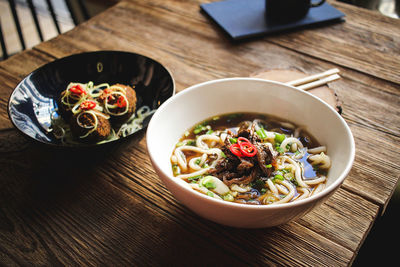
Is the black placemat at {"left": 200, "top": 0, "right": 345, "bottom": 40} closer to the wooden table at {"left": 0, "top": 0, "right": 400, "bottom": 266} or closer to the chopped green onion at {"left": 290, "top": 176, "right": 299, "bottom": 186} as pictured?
the wooden table at {"left": 0, "top": 0, "right": 400, "bottom": 266}

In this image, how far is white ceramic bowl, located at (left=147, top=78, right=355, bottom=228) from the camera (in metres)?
0.95

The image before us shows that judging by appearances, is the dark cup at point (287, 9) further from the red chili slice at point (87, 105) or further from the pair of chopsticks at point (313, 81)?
the red chili slice at point (87, 105)

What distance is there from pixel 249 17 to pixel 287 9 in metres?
0.28

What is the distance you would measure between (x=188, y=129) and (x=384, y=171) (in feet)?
2.85

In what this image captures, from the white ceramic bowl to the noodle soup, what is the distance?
1.7 inches

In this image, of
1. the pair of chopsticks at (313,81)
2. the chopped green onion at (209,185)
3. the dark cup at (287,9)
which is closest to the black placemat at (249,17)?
the dark cup at (287,9)

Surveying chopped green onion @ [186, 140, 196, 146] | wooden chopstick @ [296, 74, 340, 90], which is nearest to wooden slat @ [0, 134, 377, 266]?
chopped green onion @ [186, 140, 196, 146]

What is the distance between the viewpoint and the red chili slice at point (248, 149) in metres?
1.22

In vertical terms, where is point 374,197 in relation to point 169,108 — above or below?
below

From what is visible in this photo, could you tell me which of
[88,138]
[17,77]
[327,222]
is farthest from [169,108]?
[17,77]

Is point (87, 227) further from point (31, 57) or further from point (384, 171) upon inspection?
point (31, 57)

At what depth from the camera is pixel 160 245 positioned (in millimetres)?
1153

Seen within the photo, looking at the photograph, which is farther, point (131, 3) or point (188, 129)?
point (131, 3)

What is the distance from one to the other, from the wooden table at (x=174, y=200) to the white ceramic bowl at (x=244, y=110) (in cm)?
16
